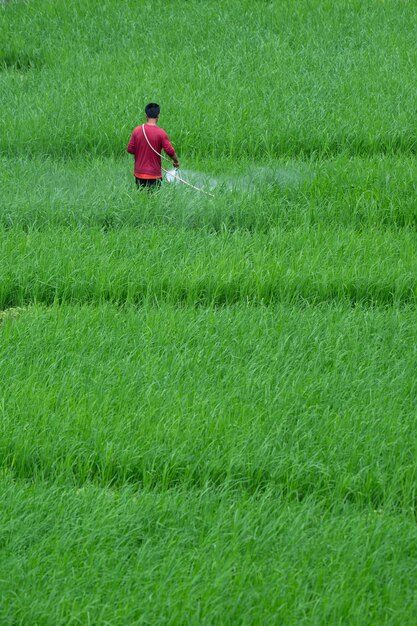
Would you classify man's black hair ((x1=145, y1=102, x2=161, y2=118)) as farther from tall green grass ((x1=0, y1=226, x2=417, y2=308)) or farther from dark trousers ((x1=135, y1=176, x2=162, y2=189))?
tall green grass ((x1=0, y1=226, x2=417, y2=308))

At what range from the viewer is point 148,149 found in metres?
8.47

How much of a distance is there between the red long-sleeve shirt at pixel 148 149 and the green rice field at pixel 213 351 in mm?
215

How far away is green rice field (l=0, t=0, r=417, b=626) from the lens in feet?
13.3

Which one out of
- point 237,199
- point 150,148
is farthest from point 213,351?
point 150,148

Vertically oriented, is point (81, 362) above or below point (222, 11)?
below

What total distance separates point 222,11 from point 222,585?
38.8 feet

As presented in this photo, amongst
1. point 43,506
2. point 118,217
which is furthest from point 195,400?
point 118,217

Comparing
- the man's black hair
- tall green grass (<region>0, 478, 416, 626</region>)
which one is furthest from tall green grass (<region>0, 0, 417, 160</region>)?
tall green grass (<region>0, 478, 416, 626</region>)

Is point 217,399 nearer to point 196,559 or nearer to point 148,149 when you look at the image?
point 196,559

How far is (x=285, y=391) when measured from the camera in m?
5.40

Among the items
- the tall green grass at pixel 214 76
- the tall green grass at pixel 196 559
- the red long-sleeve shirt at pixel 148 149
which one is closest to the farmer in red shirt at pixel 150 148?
the red long-sleeve shirt at pixel 148 149

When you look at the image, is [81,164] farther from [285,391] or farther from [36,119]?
[285,391]

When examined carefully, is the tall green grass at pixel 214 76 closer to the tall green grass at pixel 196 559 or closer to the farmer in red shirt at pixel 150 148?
the farmer in red shirt at pixel 150 148

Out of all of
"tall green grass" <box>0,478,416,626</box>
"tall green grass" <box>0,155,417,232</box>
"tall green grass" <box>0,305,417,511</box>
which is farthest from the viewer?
"tall green grass" <box>0,155,417,232</box>
